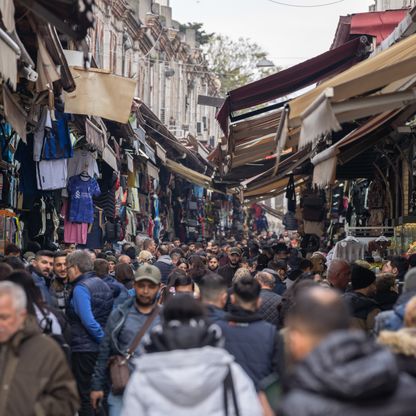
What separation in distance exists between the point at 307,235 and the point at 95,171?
672 cm

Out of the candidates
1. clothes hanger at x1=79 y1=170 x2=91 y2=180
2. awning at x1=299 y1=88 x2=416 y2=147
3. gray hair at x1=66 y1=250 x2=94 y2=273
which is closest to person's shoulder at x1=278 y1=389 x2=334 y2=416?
awning at x1=299 y1=88 x2=416 y2=147

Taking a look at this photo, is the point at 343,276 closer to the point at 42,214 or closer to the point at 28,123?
the point at 28,123

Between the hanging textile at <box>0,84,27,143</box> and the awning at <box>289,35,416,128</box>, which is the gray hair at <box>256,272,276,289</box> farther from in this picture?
the hanging textile at <box>0,84,27,143</box>

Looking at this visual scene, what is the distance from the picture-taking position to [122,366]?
8.29 m

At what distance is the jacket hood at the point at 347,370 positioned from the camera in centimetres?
393

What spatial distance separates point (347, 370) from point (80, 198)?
15074 millimetres

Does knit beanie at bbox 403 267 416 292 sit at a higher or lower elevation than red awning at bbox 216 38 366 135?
lower

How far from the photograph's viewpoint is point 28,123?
1411 centimetres

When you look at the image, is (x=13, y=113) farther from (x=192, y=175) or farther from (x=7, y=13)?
(x=192, y=175)

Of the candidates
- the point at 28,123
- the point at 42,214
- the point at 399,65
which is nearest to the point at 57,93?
the point at 28,123

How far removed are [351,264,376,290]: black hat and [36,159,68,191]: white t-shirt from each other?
23.3ft

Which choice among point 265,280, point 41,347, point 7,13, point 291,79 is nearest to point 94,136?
point 291,79

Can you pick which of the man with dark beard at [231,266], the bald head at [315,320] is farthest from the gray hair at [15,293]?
the man with dark beard at [231,266]

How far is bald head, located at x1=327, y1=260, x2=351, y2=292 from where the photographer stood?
11.6 meters
